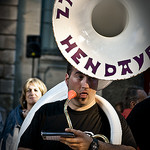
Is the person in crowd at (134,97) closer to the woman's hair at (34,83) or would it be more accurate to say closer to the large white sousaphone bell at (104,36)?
the woman's hair at (34,83)

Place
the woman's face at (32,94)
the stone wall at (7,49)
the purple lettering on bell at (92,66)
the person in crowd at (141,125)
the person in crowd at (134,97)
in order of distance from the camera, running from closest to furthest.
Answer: the purple lettering on bell at (92,66) → the person in crowd at (141,125) → the person in crowd at (134,97) → the woman's face at (32,94) → the stone wall at (7,49)

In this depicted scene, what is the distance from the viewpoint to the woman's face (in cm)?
400

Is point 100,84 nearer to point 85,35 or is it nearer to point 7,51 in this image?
point 85,35

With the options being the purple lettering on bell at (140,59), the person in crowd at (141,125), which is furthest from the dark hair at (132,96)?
the purple lettering on bell at (140,59)

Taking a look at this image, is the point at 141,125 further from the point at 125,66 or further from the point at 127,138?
the point at 125,66

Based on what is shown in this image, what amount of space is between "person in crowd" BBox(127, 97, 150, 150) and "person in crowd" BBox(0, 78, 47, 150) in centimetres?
148

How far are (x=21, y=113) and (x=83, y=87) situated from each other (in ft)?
6.01

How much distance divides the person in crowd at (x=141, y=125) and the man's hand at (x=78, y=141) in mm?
678

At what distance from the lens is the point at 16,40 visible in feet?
27.9

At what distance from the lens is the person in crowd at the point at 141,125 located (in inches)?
105

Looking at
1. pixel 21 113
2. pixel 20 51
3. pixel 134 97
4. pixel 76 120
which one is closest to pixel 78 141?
pixel 76 120

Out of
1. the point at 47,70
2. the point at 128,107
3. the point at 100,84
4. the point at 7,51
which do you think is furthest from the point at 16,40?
the point at 100,84

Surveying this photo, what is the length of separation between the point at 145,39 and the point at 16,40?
6.38 m

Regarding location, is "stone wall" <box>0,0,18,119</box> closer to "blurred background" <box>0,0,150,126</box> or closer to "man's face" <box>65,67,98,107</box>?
"blurred background" <box>0,0,150,126</box>
